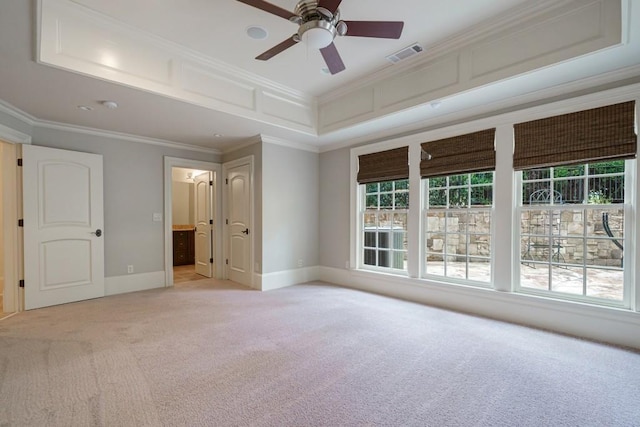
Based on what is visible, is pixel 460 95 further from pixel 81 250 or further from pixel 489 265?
pixel 81 250

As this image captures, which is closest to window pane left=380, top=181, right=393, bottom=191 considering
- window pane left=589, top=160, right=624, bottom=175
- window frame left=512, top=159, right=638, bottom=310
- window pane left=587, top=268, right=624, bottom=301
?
window frame left=512, top=159, right=638, bottom=310

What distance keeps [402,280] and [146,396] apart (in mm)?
3303

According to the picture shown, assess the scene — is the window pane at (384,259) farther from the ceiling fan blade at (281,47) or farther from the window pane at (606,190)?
the ceiling fan blade at (281,47)

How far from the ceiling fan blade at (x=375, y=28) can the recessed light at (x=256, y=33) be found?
3.32ft

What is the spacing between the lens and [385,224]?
4.71 metres

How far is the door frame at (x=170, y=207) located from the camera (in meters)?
4.96

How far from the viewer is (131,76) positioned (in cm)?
285

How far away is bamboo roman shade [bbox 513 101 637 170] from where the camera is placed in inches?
106

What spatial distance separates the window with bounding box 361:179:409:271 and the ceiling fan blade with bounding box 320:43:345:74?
217 cm

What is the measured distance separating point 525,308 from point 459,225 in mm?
1178

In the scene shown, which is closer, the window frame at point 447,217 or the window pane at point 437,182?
the window frame at point 447,217

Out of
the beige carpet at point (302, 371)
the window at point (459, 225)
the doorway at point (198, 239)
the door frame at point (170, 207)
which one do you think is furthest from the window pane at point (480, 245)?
the doorway at point (198, 239)

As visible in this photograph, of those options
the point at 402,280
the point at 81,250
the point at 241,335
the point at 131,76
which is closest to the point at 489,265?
the point at 402,280

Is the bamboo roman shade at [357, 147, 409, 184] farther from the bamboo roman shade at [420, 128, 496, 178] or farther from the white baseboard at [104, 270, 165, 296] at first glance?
the white baseboard at [104, 270, 165, 296]
